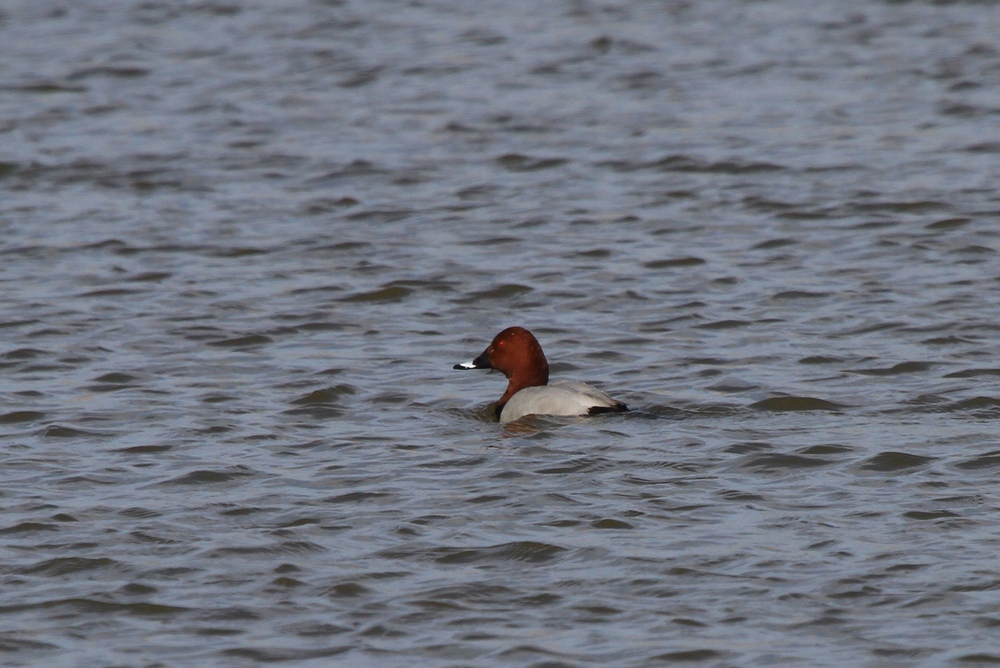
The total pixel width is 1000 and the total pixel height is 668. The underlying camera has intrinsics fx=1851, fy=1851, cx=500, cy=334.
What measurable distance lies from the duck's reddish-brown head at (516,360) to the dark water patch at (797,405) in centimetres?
126

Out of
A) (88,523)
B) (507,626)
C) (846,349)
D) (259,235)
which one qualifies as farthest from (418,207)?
(507,626)

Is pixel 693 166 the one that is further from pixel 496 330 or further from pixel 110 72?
pixel 110 72

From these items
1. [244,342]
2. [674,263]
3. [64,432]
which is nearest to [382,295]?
[244,342]

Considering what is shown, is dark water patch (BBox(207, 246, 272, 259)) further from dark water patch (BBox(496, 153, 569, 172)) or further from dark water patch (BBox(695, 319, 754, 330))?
dark water patch (BBox(695, 319, 754, 330))

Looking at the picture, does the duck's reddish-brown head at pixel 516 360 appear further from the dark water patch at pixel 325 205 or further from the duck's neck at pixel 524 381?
the dark water patch at pixel 325 205

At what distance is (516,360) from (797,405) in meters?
1.63

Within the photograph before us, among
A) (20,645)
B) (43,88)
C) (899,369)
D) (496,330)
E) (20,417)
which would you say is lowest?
(899,369)

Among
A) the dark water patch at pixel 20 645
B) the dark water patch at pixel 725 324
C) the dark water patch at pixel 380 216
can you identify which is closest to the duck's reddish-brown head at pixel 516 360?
the dark water patch at pixel 725 324

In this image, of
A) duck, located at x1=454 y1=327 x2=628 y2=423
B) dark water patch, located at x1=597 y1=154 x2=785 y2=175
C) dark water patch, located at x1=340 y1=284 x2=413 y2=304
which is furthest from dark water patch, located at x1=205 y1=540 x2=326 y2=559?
dark water patch, located at x1=597 y1=154 x2=785 y2=175

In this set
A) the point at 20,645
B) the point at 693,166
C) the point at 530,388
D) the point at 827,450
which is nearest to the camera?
the point at 20,645

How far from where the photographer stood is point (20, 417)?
10.2 metres

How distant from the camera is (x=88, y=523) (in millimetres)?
8289

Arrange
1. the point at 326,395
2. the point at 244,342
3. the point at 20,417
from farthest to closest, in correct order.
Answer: the point at 244,342, the point at 326,395, the point at 20,417

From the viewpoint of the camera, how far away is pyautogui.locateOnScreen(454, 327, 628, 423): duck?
32.9ft
